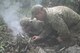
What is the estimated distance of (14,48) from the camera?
5562 mm

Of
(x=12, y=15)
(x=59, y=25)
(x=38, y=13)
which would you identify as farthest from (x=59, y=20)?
(x=12, y=15)

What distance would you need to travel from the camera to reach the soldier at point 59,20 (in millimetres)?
5678

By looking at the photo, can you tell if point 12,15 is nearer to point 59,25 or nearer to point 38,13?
point 38,13

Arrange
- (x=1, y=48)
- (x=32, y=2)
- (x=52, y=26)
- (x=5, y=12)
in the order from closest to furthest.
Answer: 1. (x=1, y=48)
2. (x=52, y=26)
3. (x=5, y=12)
4. (x=32, y=2)

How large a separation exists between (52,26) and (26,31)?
0.82 m

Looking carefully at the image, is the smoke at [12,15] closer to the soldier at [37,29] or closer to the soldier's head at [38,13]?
the soldier at [37,29]

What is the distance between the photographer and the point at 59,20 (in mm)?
5785

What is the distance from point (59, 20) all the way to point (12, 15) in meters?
2.00

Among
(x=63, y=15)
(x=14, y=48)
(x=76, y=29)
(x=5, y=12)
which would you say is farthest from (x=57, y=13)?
(x=5, y=12)

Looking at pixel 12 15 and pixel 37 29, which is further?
pixel 12 15

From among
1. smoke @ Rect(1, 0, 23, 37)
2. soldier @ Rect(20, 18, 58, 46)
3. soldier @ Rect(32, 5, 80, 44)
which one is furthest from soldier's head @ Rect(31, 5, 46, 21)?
smoke @ Rect(1, 0, 23, 37)

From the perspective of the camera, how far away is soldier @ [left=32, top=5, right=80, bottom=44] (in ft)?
18.6

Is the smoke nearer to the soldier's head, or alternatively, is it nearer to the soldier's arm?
the soldier's head

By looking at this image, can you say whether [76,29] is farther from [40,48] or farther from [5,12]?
[5,12]
